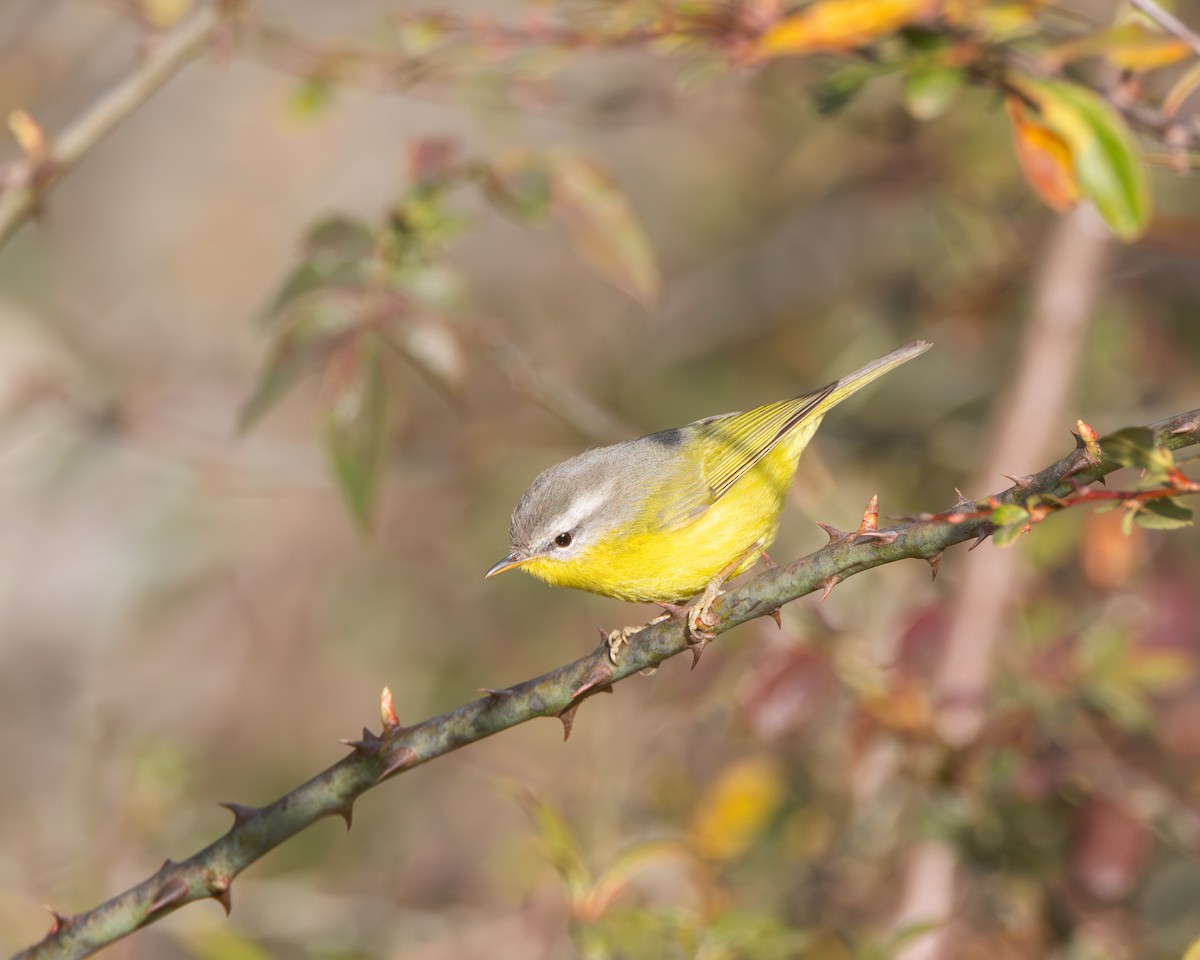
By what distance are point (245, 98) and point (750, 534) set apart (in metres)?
7.83

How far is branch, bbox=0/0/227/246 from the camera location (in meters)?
3.53

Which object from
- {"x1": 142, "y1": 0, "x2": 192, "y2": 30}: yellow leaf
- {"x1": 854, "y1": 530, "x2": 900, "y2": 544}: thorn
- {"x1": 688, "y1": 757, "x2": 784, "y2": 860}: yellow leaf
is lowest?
{"x1": 688, "y1": 757, "x2": 784, "y2": 860}: yellow leaf

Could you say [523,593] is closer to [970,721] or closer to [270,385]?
[970,721]

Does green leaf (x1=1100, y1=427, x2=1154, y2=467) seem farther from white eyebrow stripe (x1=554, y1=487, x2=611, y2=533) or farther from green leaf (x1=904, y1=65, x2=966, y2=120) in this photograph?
white eyebrow stripe (x1=554, y1=487, x2=611, y2=533)

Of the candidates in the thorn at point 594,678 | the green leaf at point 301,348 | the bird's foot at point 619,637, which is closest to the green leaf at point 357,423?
the green leaf at point 301,348

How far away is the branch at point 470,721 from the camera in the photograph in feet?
6.85

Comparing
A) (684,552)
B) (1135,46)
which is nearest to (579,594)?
(684,552)

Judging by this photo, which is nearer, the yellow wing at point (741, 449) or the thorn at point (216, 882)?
the thorn at point (216, 882)

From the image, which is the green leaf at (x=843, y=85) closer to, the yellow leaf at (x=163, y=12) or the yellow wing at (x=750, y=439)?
the yellow wing at (x=750, y=439)

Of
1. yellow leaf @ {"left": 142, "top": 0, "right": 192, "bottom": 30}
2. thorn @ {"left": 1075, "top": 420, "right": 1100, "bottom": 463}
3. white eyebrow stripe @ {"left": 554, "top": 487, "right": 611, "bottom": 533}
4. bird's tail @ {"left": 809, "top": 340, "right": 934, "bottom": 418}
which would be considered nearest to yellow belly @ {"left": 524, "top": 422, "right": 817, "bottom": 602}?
white eyebrow stripe @ {"left": 554, "top": 487, "right": 611, "bottom": 533}

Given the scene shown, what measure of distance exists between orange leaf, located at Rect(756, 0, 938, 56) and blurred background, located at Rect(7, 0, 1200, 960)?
39 cm

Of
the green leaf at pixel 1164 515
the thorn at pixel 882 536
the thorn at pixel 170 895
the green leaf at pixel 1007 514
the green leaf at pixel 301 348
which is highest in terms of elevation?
the green leaf at pixel 1007 514

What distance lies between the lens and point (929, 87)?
3.23 m

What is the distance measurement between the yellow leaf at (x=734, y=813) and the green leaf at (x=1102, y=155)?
268 cm
